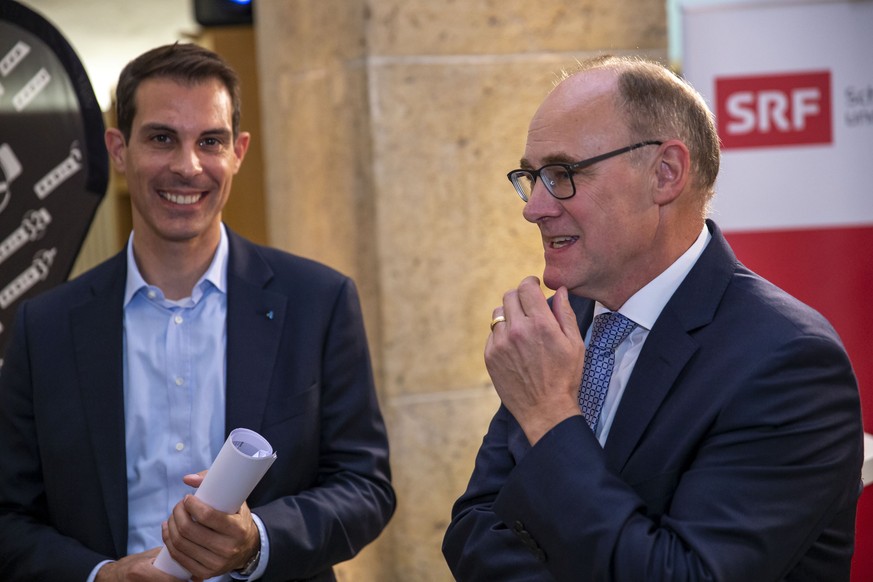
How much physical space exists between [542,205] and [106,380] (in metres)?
1.24

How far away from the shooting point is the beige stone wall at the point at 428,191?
155 inches

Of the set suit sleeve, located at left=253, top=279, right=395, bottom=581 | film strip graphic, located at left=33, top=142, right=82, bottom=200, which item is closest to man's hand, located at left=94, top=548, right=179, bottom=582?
suit sleeve, located at left=253, top=279, right=395, bottom=581

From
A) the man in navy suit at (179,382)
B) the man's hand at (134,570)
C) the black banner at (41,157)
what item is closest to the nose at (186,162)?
the man in navy suit at (179,382)

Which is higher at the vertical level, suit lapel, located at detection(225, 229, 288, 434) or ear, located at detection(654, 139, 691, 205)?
ear, located at detection(654, 139, 691, 205)

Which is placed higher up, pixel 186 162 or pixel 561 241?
pixel 186 162

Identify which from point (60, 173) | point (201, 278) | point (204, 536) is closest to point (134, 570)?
point (204, 536)

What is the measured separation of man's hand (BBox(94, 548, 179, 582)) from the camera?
2348 millimetres

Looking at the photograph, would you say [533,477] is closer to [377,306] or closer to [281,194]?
[377,306]

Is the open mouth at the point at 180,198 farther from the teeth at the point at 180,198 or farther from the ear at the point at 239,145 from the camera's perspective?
the ear at the point at 239,145

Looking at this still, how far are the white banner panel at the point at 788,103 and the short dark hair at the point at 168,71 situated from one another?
1.98 m

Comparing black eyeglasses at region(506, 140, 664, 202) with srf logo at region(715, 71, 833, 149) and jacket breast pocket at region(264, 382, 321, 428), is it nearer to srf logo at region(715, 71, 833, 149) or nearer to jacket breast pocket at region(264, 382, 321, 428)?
jacket breast pocket at region(264, 382, 321, 428)

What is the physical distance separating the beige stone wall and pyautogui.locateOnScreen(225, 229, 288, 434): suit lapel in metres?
1.16

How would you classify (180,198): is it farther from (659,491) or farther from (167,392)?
(659,491)

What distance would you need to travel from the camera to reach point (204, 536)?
2.23 m
